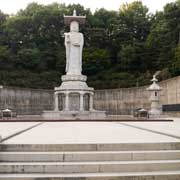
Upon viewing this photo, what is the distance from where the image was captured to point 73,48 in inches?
1289

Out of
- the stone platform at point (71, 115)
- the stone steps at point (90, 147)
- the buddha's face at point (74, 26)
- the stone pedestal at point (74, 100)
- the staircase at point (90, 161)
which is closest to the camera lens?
the staircase at point (90, 161)

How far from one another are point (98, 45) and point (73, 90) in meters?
24.1

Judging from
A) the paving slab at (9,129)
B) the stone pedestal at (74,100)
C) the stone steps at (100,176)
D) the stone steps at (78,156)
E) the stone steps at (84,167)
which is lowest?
the stone steps at (100,176)

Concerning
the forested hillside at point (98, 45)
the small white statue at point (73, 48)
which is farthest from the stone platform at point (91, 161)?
the forested hillside at point (98, 45)

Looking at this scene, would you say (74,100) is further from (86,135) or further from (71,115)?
(86,135)

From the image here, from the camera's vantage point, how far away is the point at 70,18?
32.5 m

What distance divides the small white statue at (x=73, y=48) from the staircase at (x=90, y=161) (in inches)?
988

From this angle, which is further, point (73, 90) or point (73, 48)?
point (73, 48)

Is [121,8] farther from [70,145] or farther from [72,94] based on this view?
[70,145]

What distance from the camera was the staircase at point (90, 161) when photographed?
6166 mm

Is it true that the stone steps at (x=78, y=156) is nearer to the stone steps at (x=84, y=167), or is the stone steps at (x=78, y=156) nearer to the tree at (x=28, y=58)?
the stone steps at (x=84, y=167)

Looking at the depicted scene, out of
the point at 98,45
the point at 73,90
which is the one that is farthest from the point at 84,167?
the point at 98,45

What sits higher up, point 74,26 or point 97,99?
point 74,26

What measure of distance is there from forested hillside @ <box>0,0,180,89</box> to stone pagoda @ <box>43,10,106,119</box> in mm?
11315
